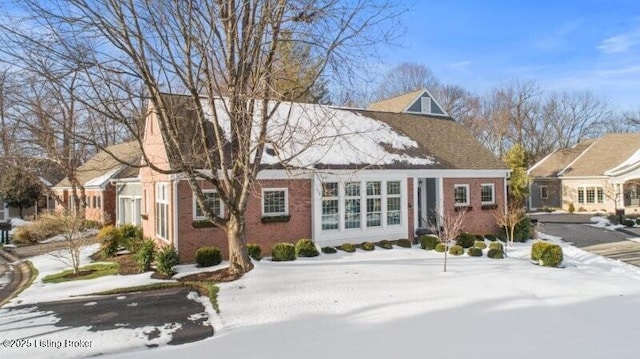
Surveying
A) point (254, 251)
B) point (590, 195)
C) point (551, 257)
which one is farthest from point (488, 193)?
point (590, 195)

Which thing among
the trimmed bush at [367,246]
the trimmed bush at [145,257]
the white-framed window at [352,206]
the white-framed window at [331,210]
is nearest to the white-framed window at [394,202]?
the white-framed window at [352,206]

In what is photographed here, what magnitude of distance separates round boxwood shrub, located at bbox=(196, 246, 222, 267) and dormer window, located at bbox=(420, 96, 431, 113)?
1433 centimetres

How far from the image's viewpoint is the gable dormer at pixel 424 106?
23141 millimetres

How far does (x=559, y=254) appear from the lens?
554 inches

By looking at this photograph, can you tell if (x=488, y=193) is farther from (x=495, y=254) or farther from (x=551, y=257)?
(x=551, y=257)

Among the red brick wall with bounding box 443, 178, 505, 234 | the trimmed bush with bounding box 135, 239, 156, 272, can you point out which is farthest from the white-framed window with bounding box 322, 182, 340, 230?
the trimmed bush with bounding box 135, 239, 156, 272

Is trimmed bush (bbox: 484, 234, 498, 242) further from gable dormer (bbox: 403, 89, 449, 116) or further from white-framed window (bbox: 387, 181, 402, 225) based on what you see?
gable dormer (bbox: 403, 89, 449, 116)

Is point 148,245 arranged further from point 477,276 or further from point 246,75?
point 477,276

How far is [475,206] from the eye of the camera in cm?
1953

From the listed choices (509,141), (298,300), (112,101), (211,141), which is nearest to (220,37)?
(112,101)

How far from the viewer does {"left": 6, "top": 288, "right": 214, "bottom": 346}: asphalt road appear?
8203 mm

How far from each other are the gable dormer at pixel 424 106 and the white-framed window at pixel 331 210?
8.56 metres

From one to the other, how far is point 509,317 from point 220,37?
30.1 feet

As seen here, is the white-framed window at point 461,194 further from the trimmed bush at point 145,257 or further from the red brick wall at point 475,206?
the trimmed bush at point 145,257
